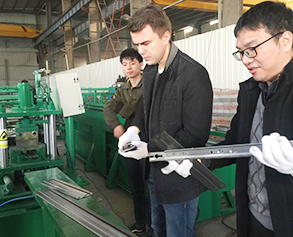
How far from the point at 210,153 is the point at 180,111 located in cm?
33

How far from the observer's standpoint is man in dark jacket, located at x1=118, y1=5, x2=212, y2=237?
3.57ft

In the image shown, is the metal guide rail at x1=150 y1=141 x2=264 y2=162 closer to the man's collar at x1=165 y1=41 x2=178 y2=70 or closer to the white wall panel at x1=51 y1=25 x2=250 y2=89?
the man's collar at x1=165 y1=41 x2=178 y2=70

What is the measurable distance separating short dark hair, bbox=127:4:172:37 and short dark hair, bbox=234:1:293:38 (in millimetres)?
443

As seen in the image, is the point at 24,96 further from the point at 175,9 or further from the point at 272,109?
the point at 175,9

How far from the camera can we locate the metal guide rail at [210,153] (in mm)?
795

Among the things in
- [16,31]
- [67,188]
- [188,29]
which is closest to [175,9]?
[188,29]

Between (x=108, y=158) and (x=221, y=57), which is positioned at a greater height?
(x=221, y=57)

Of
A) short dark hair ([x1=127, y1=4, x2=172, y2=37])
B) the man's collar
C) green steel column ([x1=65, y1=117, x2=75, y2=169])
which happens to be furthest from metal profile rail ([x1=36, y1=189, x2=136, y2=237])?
green steel column ([x1=65, y1=117, x2=75, y2=169])

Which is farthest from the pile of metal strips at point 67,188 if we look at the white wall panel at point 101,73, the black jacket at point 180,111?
the white wall panel at point 101,73

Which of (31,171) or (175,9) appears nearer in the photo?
(31,171)

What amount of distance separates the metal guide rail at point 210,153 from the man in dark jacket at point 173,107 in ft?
0.56

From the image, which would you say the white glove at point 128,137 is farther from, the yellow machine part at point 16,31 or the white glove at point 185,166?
the yellow machine part at point 16,31

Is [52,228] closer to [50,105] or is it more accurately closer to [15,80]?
[50,105]

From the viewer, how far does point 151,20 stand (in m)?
Result: 1.14
